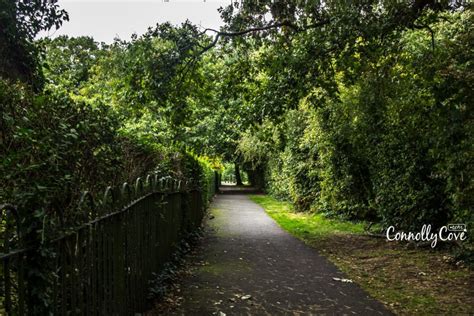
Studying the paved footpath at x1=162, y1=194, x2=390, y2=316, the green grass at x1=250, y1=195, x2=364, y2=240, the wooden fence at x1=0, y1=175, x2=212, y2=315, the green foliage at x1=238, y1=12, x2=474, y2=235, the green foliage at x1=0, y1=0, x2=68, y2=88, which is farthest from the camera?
the green grass at x1=250, y1=195, x2=364, y2=240

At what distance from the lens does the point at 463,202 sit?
705cm

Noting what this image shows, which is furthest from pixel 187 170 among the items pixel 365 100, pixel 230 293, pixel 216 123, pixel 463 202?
pixel 216 123

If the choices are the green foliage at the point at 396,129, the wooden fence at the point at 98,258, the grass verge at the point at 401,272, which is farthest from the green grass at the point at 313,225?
the wooden fence at the point at 98,258

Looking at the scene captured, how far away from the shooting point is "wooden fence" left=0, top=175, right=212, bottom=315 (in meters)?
1.98

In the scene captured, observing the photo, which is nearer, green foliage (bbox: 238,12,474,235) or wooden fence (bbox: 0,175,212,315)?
wooden fence (bbox: 0,175,212,315)

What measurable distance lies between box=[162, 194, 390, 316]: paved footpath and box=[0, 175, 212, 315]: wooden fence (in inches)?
35.2

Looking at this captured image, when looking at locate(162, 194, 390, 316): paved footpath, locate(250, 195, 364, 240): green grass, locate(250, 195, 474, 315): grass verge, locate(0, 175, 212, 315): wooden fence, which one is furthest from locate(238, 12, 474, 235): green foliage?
locate(0, 175, 212, 315): wooden fence

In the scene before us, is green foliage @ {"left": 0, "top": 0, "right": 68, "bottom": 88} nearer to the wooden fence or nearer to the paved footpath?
the wooden fence

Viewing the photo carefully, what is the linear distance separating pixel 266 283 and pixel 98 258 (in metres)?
3.99

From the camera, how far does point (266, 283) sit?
6.51m

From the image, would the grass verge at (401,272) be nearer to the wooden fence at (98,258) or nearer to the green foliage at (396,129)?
the green foliage at (396,129)

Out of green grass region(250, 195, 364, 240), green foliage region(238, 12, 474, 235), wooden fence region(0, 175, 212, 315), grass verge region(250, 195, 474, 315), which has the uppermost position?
green foliage region(238, 12, 474, 235)

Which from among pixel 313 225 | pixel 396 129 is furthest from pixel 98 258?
pixel 313 225

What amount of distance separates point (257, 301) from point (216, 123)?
23.1 m
